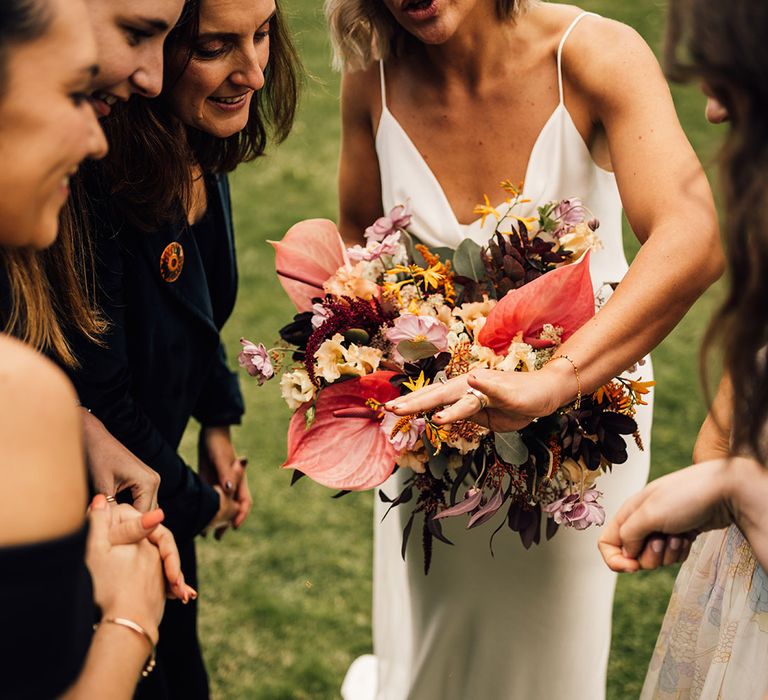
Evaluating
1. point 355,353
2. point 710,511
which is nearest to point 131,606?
point 355,353

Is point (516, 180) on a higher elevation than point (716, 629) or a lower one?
higher

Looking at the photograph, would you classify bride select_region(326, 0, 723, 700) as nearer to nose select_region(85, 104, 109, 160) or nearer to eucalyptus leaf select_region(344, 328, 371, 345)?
eucalyptus leaf select_region(344, 328, 371, 345)

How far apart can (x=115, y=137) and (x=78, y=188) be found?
0.14m

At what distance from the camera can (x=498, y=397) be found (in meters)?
1.70

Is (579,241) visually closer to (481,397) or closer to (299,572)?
(481,397)

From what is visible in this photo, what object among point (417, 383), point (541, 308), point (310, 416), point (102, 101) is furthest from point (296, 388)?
point (102, 101)

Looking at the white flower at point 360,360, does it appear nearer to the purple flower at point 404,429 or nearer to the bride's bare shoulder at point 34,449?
the purple flower at point 404,429

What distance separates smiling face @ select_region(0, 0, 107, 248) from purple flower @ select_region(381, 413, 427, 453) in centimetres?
68

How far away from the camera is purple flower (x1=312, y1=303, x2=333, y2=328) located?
1964 mm

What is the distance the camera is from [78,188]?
6.54 ft

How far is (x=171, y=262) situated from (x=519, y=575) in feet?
3.79

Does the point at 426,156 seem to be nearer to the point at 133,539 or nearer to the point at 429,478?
the point at 429,478

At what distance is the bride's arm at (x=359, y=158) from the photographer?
2.58 metres

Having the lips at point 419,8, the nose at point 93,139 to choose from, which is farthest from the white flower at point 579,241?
the nose at point 93,139
